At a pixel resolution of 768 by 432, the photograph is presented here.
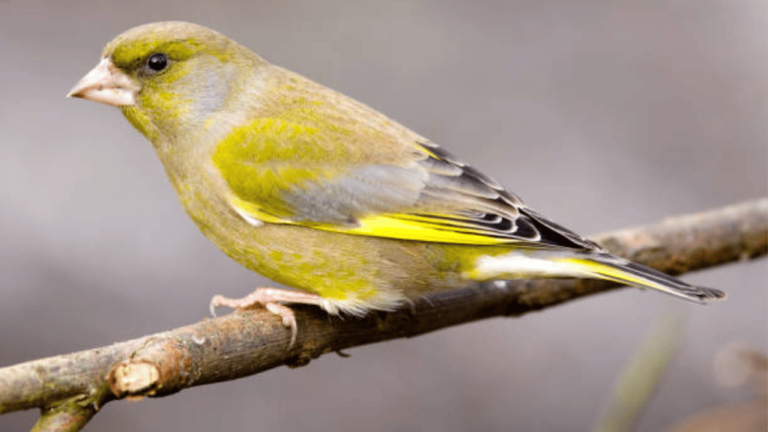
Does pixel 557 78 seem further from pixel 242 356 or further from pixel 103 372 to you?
pixel 103 372

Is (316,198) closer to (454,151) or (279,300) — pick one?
(279,300)

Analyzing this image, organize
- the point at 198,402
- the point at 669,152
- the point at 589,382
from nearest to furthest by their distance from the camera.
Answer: the point at 198,402
the point at 589,382
the point at 669,152

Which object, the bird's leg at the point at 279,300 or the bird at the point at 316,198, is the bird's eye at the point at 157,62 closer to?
the bird at the point at 316,198

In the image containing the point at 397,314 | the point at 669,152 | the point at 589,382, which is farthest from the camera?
the point at 669,152

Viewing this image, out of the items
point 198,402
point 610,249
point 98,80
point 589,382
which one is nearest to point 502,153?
point 589,382

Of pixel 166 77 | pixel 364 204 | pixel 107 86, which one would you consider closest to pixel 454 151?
pixel 364 204

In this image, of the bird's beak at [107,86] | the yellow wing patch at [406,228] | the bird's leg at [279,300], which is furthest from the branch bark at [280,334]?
the bird's beak at [107,86]

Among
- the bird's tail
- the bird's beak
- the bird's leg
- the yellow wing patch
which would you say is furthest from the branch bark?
the bird's beak
